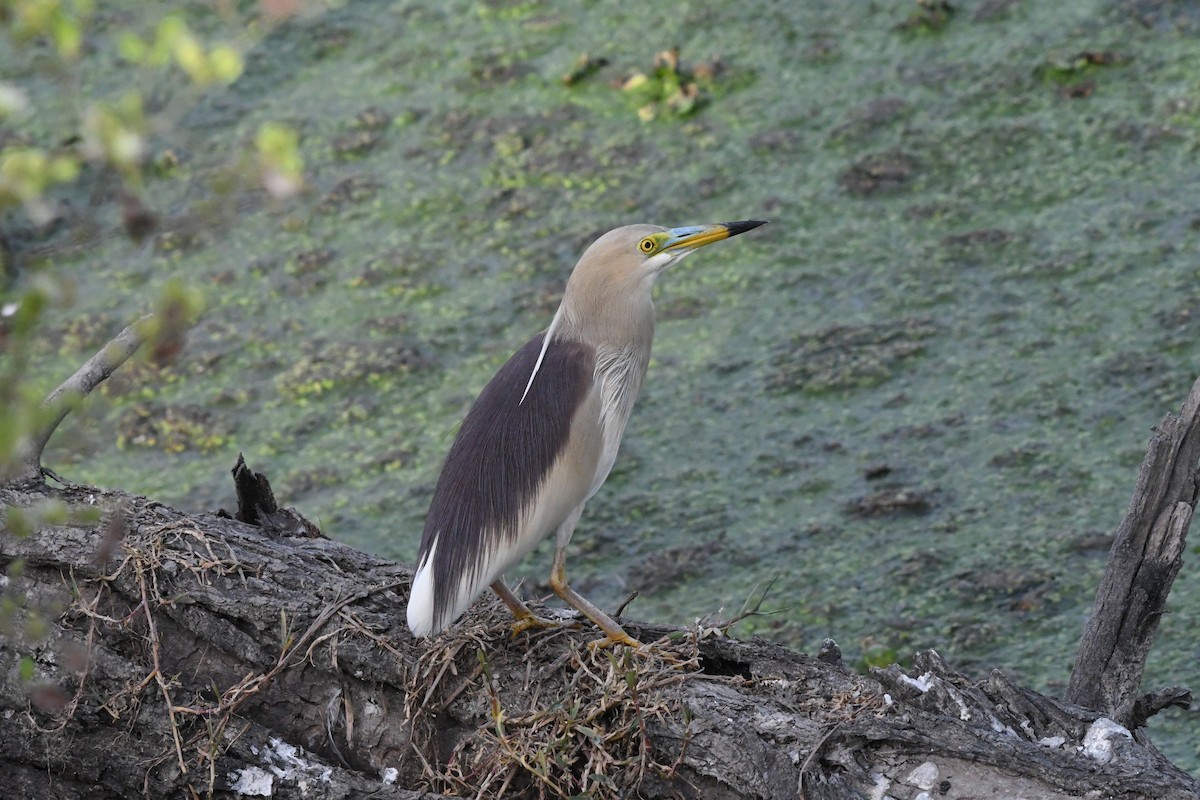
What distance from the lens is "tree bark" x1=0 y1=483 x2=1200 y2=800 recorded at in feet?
4.64

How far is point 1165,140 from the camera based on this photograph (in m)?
3.62

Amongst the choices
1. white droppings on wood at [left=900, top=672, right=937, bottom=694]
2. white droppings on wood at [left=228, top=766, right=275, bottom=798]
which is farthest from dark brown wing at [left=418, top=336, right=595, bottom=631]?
white droppings on wood at [left=900, top=672, right=937, bottom=694]

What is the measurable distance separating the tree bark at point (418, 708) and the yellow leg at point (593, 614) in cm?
3

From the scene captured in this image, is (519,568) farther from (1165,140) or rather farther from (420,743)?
(1165,140)

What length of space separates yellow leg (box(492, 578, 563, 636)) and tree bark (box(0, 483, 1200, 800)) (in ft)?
0.05

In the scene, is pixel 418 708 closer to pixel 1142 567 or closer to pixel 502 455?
pixel 502 455

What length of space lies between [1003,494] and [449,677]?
63.2 inches

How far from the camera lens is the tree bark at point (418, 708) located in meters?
1.41

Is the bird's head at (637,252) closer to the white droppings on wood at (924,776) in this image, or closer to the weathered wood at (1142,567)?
the weathered wood at (1142,567)

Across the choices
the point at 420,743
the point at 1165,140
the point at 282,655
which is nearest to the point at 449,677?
the point at 420,743

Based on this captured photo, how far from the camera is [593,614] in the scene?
1673 millimetres

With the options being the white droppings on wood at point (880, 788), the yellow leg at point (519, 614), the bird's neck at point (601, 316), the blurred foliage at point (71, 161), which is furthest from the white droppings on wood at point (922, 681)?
the blurred foliage at point (71, 161)

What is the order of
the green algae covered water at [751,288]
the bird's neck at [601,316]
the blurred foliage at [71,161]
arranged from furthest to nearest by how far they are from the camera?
the green algae covered water at [751,288] → the bird's neck at [601,316] → the blurred foliage at [71,161]

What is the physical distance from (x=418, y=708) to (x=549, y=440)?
37 cm
